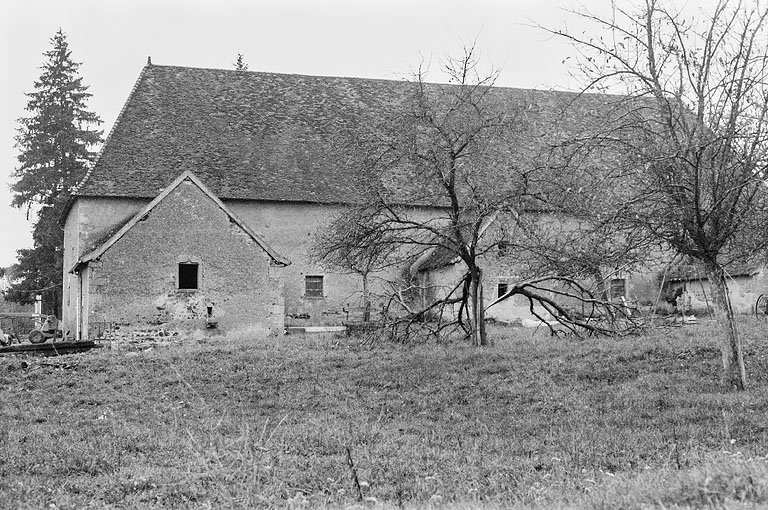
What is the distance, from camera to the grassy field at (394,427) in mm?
7355

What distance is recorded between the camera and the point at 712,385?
40.7ft

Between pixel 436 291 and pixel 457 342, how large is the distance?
344 inches

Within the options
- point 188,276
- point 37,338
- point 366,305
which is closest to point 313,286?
point 366,305

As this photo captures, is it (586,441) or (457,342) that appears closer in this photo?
(586,441)

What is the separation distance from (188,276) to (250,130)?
7.79 metres

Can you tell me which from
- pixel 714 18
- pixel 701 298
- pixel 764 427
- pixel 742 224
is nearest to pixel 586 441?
pixel 764 427

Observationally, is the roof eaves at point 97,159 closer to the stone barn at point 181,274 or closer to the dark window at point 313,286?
the stone barn at point 181,274

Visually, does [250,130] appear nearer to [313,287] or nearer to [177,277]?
[313,287]

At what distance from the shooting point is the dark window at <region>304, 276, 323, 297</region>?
2822 centimetres

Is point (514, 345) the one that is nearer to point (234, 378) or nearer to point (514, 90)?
point (234, 378)

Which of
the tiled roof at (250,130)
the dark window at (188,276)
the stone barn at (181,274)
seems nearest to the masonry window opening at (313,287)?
the tiled roof at (250,130)

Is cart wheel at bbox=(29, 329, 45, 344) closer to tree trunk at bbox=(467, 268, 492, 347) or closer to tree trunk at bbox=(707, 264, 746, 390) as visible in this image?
tree trunk at bbox=(467, 268, 492, 347)

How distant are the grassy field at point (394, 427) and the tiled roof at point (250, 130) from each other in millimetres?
9438

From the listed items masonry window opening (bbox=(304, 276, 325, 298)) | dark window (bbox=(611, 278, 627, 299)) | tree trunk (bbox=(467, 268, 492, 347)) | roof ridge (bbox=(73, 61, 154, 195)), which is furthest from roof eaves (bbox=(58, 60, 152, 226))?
dark window (bbox=(611, 278, 627, 299))
